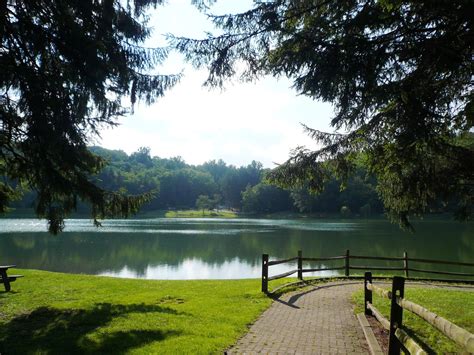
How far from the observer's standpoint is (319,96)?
22.5ft

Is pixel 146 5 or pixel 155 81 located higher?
pixel 146 5

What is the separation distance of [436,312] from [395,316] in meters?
4.18

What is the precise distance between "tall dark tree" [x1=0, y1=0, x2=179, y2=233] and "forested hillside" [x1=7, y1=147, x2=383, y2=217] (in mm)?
68628

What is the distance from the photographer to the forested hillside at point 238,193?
9006 cm

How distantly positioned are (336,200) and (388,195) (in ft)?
282

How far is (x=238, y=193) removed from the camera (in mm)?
→ 133375

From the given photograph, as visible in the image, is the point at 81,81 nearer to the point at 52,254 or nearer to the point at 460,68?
the point at 460,68

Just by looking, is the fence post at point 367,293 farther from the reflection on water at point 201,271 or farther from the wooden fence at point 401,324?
the reflection on water at point 201,271

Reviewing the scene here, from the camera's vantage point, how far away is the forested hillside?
90.1 m

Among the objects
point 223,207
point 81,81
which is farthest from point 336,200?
point 81,81

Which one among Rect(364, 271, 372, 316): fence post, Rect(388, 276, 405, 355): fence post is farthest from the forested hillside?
Rect(388, 276, 405, 355): fence post

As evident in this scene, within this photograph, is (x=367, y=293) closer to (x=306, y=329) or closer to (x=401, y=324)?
(x=306, y=329)

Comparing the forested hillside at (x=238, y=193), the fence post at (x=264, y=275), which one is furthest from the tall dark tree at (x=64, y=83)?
the forested hillside at (x=238, y=193)

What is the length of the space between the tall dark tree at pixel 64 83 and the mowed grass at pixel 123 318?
2211 millimetres
